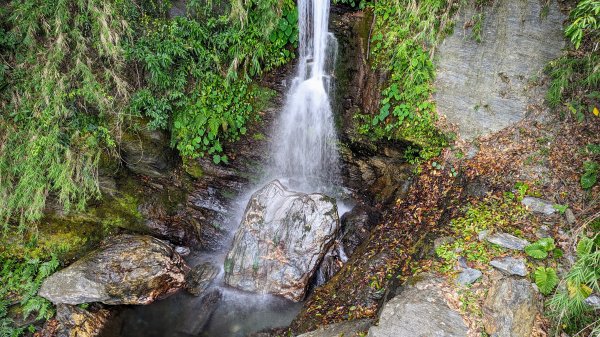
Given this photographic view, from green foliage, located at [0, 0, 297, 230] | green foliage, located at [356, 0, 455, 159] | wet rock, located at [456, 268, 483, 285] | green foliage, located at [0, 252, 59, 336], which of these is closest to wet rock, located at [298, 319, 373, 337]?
wet rock, located at [456, 268, 483, 285]

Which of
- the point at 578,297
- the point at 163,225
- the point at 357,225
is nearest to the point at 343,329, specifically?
the point at 357,225

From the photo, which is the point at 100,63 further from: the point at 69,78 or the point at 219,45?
the point at 219,45

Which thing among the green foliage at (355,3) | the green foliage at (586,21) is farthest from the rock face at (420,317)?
the green foliage at (355,3)

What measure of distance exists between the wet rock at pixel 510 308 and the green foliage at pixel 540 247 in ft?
1.32

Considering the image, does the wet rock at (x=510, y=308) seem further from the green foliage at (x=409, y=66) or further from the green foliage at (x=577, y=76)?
the green foliage at (x=577, y=76)

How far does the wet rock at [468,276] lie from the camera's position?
4.38m

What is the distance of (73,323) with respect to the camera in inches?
240

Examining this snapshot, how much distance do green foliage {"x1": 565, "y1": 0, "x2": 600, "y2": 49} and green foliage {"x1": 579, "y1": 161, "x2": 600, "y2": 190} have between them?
172 cm

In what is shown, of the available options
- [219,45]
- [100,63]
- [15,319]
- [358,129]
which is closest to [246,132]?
[219,45]

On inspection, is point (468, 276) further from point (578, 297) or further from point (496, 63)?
point (496, 63)

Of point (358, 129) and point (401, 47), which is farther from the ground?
point (401, 47)

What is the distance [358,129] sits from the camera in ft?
22.9

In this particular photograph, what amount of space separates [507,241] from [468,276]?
83 cm

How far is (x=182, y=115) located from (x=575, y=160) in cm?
695
